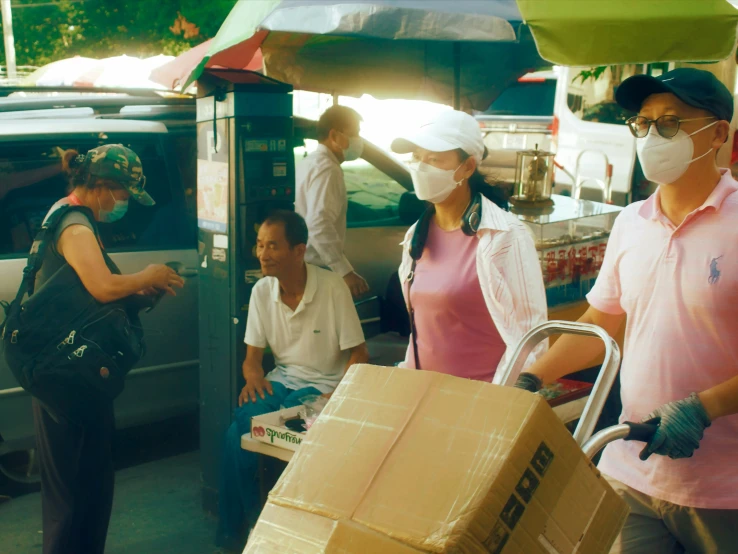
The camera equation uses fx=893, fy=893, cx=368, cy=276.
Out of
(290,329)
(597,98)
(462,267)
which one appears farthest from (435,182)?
(597,98)

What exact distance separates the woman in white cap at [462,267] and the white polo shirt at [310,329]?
1.02 m

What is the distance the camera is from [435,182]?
10.2ft

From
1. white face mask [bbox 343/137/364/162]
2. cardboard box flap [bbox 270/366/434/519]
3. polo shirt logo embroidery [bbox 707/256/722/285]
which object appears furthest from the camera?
white face mask [bbox 343/137/364/162]

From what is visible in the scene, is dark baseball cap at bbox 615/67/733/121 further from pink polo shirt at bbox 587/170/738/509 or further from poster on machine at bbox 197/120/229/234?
poster on machine at bbox 197/120/229/234

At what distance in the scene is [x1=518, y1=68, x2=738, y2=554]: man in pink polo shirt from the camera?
2.25 m

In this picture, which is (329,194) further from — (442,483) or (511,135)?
(511,135)

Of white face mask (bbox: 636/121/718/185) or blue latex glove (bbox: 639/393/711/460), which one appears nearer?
blue latex glove (bbox: 639/393/711/460)

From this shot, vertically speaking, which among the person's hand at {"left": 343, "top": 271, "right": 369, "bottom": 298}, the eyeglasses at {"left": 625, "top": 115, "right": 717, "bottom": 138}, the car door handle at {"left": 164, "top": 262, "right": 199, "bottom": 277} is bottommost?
the person's hand at {"left": 343, "top": 271, "right": 369, "bottom": 298}

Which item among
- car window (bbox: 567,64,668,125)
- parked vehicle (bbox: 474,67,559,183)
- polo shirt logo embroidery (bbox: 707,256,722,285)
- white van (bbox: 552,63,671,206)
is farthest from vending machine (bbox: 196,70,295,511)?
parked vehicle (bbox: 474,67,559,183)

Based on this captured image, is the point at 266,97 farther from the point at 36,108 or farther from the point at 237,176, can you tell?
the point at 36,108

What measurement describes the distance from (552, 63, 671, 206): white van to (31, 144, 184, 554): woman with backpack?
5.18 m

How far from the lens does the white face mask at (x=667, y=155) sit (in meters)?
2.40

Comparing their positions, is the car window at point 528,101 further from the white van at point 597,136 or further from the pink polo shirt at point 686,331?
the pink polo shirt at point 686,331

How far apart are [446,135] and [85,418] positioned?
6.34 feet
